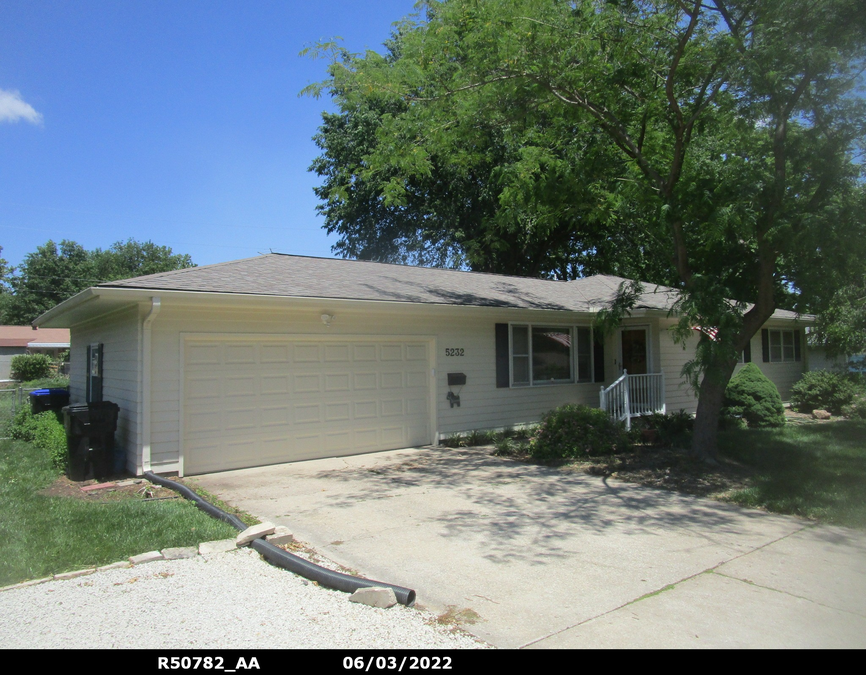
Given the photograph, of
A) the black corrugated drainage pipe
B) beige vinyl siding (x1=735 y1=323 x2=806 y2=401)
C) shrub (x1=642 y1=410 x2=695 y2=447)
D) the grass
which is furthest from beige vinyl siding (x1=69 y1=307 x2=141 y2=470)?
beige vinyl siding (x1=735 y1=323 x2=806 y2=401)

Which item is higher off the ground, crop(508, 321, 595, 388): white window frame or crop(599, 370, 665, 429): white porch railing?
crop(508, 321, 595, 388): white window frame

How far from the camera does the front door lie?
16263 millimetres

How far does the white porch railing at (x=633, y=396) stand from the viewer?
1261 cm

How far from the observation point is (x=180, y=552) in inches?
208

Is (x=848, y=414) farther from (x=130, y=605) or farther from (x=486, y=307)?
(x=130, y=605)

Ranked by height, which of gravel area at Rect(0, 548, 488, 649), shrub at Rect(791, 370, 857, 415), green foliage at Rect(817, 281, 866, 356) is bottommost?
gravel area at Rect(0, 548, 488, 649)

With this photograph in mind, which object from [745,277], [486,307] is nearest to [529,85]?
[486,307]

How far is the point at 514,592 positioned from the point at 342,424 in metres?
6.17

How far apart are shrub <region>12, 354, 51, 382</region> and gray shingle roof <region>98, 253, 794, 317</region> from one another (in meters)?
26.4

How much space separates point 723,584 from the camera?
457cm

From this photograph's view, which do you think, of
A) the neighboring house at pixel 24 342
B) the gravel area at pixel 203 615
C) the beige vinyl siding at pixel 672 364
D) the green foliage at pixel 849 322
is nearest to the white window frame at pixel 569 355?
the beige vinyl siding at pixel 672 364

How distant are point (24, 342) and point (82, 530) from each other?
4115 cm

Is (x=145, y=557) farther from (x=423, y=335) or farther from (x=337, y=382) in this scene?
(x=423, y=335)

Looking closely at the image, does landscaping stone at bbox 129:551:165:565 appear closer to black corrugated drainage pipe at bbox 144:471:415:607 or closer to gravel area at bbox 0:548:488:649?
gravel area at bbox 0:548:488:649
